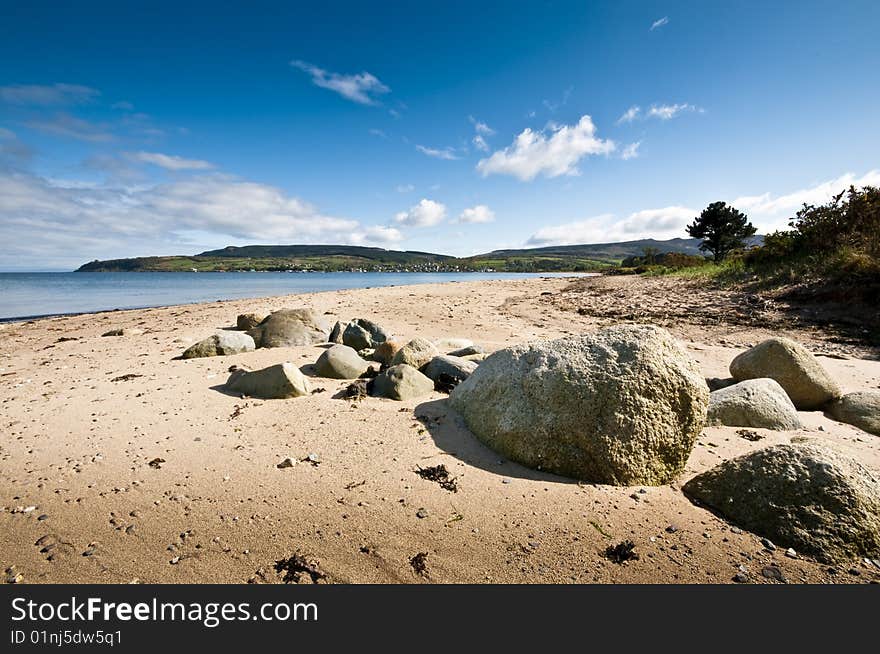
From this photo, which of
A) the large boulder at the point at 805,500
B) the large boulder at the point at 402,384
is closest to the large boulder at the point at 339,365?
the large boulder at the point at 402,384

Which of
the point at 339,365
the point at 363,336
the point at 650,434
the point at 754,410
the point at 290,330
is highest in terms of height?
the point at 290,330

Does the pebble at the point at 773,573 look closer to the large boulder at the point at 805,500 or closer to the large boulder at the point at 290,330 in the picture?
the large boulder at the point at 805,500

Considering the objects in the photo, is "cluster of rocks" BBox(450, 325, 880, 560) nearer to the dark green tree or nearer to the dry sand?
the dry sand

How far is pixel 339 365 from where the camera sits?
6.73 metres

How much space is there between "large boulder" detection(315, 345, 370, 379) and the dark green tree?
54.1 metres

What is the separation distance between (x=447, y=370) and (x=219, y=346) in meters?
5.26

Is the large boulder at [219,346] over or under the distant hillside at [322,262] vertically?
under

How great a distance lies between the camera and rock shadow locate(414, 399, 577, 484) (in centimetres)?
391

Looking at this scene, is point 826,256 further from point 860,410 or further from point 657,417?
point 657,417

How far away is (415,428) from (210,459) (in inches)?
89.4

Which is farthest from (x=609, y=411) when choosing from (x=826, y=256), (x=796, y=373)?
(x=826, y=256)

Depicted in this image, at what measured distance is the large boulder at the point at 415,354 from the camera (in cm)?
699

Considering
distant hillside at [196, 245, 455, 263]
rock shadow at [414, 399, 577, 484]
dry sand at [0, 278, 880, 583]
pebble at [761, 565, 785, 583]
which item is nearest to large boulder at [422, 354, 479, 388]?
dry sand at [0, 278, 880, 583]

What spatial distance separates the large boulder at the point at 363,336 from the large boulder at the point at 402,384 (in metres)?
2.99
